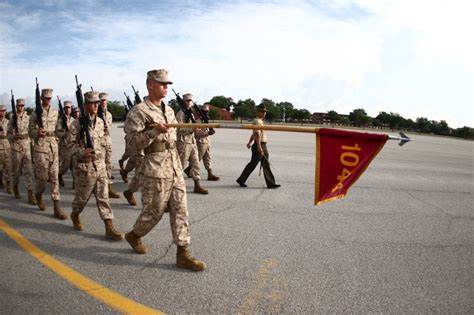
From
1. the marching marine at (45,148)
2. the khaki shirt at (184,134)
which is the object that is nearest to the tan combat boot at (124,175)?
the khaki shirt at (184,134)

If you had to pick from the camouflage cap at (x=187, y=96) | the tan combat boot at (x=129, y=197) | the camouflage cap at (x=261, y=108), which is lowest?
the tan combat boot at (x=129, y=197)

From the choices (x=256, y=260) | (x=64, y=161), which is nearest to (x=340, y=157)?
(x=256, y=260)

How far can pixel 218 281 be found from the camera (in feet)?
11.7

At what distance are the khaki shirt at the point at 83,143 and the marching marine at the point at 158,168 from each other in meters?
1.41

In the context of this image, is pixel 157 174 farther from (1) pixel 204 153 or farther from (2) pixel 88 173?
(1) pixel 204 153

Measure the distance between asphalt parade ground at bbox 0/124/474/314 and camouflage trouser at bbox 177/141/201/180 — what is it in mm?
538

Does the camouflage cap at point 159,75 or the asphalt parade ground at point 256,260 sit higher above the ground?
the camouflage cap at point 159,75

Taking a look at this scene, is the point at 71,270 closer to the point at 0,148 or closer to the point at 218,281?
the point at 218,281

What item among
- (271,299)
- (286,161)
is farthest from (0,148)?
(286,161)

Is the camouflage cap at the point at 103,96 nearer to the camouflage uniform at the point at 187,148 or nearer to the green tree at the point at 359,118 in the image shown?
the camouflage uniform at the point at 187,148

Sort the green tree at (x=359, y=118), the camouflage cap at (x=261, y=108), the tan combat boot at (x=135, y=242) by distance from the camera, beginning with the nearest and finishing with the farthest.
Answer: the tan combat boot at (x=135, y=242), the camouflage cap at (x=261, y=108), the green tree at (x=359, y=118)

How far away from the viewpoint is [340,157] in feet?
11.5

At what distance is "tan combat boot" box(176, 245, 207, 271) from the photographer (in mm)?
3789

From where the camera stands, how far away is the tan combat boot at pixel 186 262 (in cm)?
379
